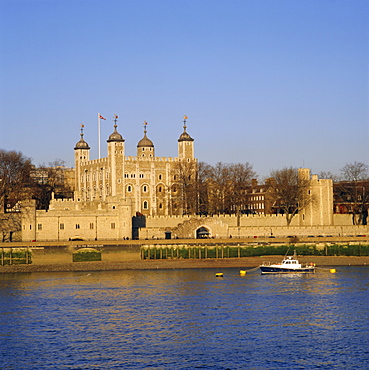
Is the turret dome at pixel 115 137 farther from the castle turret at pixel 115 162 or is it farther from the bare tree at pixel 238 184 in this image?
the bare tree at pixel 238 184

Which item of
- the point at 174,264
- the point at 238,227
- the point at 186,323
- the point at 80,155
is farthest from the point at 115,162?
the point at 186,323

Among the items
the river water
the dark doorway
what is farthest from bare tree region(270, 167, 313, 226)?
the river water

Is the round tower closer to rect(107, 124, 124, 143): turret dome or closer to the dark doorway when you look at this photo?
rect(107, 124, 124, 143): turret dome

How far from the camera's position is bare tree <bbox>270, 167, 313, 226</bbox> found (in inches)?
4318

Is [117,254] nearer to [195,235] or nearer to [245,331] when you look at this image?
[195,235]

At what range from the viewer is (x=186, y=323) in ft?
163

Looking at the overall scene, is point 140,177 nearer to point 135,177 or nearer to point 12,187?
point 135,177

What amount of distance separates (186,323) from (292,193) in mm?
62454

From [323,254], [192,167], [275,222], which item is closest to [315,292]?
Answer: [323,254]

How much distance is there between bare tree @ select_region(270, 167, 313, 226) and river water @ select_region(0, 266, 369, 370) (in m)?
39.1

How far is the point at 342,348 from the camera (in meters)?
43.1

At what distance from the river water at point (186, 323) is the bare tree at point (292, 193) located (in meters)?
39.1

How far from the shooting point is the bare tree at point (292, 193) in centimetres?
10969

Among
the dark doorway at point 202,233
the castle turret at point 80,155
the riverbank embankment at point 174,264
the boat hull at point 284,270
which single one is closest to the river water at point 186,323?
the boat hull at point 284,270
